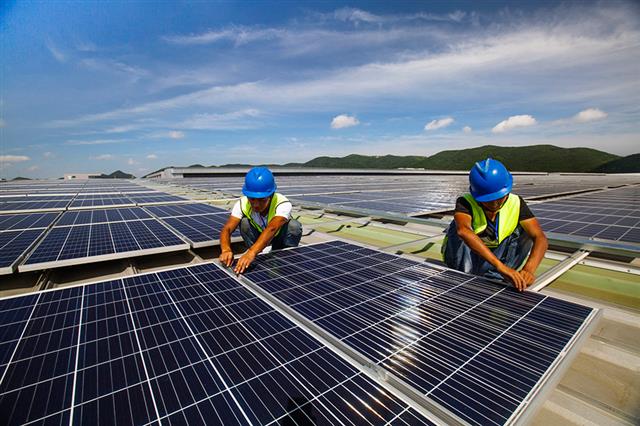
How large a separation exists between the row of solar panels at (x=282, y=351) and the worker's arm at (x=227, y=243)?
2.53 feet

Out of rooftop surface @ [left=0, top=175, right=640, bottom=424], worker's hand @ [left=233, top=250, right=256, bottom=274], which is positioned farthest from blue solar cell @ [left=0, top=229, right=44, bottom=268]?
worker's hand @ [left=233, top=250, right=256, bottom=274]

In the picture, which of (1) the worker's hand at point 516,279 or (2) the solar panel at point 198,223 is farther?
(2) the solar panel at point 198,223

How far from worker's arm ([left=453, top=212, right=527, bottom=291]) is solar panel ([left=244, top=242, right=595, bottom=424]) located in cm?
16

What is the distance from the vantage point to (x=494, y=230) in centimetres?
486

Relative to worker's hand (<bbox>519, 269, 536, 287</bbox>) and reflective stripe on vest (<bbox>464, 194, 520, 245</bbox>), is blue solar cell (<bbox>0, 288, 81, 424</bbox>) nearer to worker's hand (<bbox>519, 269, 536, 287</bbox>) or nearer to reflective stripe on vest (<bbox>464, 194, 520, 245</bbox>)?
worker's hand (<bbox>519, 269, 536, 287</bbox>)

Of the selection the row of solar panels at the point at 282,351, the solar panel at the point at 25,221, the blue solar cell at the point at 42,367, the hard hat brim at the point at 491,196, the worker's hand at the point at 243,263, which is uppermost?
the hard hat brim at the point at 491,196

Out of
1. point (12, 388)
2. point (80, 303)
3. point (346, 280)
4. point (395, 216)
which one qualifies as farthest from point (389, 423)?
point (395, 216)

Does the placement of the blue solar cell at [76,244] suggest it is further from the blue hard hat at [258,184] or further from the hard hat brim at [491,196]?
the hard hat brim at [491,196]

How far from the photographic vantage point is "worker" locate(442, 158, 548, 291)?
4.33 m

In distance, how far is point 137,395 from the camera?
206 centimetres

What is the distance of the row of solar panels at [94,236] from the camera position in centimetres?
507

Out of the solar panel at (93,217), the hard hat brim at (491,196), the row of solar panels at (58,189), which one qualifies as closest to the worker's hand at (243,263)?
the hard hat brim at (491,196)

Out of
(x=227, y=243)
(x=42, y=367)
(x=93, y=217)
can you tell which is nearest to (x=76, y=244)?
(x=227, y=243)

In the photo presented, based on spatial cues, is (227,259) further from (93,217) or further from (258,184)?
(93,217)
